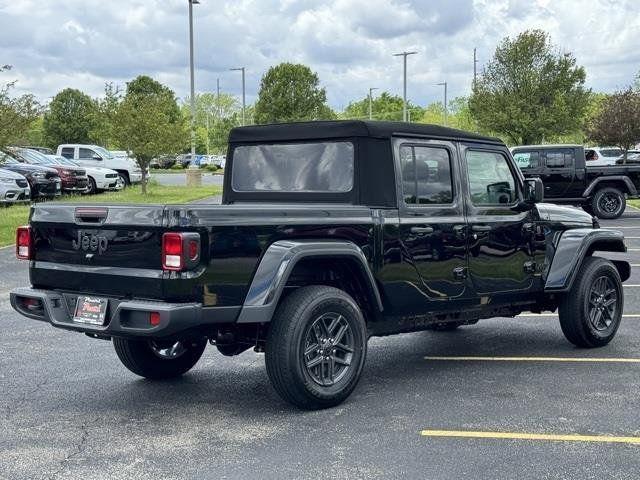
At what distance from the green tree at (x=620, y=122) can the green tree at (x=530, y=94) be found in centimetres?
704

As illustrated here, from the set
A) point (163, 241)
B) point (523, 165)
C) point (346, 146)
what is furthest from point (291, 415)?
point (523, 165)

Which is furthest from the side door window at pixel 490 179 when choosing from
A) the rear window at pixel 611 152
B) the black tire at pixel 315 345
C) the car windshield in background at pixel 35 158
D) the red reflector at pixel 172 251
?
the rear window at pixel 611 152

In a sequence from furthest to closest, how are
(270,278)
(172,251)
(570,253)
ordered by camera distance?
(570,253) < (270,278) < (172,251)

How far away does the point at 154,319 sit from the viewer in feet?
16.1

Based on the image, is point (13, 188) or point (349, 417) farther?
point (13, 188)

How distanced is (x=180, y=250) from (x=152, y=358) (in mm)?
1809

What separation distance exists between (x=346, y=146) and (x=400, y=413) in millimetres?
1959

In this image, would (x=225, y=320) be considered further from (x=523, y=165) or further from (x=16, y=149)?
(x=523, y=165)

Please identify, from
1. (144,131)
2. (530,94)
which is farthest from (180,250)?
(530,94)

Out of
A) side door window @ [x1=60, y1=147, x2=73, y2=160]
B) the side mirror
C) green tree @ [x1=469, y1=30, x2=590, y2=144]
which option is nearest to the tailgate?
the side mirror

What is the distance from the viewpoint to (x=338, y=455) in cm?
465

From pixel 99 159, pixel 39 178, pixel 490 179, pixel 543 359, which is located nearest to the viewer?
pixel 490 179

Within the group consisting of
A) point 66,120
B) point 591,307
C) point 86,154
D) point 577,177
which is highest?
point 66,120

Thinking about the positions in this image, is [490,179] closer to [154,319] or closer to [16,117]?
[154,319]
